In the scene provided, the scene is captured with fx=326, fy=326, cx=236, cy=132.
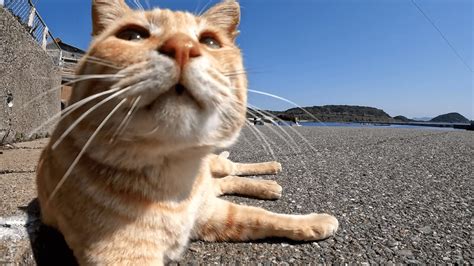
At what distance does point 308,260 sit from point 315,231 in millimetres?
252

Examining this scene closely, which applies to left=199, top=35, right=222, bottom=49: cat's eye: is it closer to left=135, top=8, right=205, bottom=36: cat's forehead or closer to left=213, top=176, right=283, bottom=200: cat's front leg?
left=135, top=8, right=205, bottom=36: cat's forehead

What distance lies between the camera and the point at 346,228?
1.83 metres

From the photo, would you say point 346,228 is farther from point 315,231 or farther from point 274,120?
point 274,120

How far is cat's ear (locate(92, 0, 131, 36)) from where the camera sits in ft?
5.61

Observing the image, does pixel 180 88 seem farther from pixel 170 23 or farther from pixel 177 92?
pixel 170 23

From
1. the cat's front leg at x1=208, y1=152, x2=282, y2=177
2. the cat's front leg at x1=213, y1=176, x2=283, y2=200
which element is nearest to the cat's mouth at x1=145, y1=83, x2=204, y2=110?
the cat's front leg at x1=213, y1=176, x2=283, y2=200

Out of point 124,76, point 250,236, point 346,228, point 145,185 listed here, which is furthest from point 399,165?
point 124,76

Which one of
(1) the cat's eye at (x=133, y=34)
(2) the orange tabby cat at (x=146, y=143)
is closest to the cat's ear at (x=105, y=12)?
(2) the orange tabby cat at (x=146, y=143)

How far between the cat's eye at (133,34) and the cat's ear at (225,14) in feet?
1.82

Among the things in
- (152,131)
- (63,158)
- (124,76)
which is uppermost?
(124,76)

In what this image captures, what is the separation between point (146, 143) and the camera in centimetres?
123

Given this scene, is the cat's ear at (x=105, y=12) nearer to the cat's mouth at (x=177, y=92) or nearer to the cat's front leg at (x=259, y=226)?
the cat's mouth at (x=177, y=92)

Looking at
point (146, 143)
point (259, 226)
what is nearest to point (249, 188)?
point (259, 226)

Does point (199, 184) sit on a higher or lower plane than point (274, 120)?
lower
